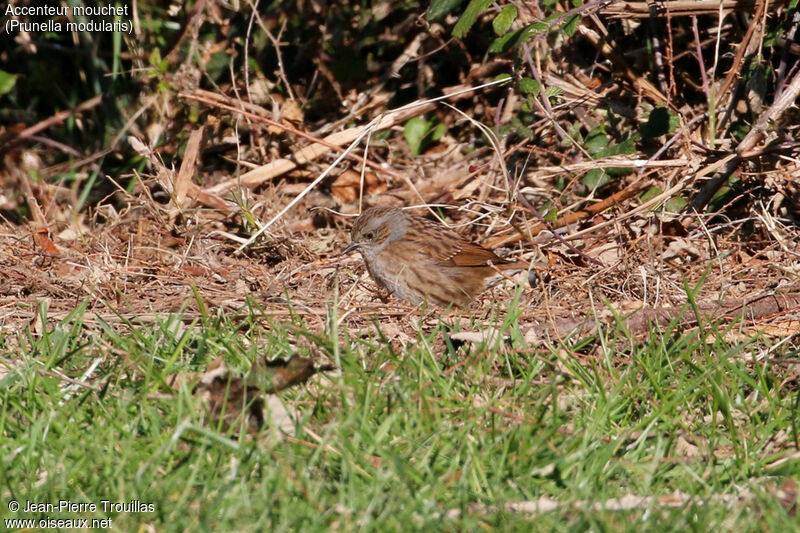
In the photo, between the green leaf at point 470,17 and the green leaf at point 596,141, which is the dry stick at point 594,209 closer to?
the green leaf at point 596,141

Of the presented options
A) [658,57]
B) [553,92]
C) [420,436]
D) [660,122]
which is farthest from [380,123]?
[420,436]

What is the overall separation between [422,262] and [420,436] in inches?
113

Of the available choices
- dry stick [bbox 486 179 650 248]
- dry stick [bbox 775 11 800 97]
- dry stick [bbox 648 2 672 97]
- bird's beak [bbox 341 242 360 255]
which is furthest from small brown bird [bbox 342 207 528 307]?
dry stick [bbox 775 11 800 97]

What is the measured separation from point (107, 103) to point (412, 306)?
367cm

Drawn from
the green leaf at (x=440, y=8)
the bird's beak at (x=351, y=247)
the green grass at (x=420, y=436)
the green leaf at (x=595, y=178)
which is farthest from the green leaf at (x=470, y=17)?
the green grass at (x=420, y=436)

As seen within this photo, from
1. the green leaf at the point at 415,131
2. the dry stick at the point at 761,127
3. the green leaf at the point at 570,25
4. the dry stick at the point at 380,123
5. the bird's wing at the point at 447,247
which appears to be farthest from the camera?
the green leaf at the point at 415,131

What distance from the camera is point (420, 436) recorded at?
3.57m

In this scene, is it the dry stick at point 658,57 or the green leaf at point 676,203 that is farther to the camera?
the dry stick at point 658,57

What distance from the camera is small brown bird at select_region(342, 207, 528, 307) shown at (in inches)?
245

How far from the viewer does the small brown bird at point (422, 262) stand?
6.21m

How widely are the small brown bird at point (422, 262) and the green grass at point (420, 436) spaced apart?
1.67 metres

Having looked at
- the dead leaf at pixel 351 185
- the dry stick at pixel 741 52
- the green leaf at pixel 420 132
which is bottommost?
the dead leaf at pixel 351 185

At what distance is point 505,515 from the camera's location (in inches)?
121

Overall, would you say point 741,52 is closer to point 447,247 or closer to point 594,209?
point 594,209
